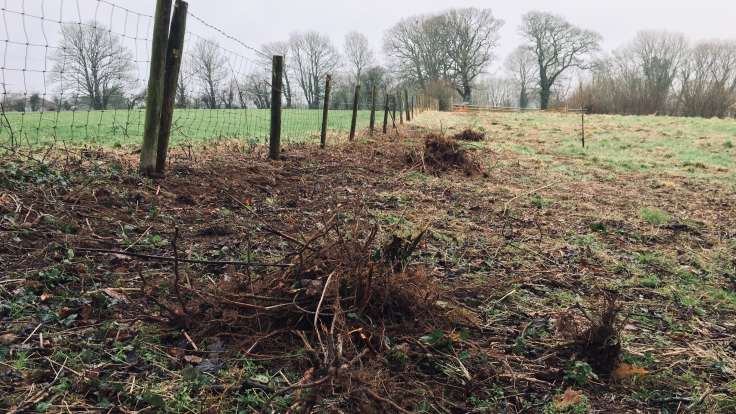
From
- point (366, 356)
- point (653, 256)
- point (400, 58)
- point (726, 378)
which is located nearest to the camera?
point (366, 356)

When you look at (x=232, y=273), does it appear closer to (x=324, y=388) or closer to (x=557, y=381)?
(x=324, y=388)

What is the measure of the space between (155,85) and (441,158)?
5300 mm

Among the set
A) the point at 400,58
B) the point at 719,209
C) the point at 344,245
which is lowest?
the point at 344,245

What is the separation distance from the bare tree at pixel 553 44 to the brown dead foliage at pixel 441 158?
5457 centimetres

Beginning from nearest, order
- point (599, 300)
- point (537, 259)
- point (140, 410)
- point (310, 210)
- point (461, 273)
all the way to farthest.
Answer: point (140, 410), point (599, 300), point (461, 273), point (537, 259), point (310, 210)

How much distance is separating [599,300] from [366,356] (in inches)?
82.9

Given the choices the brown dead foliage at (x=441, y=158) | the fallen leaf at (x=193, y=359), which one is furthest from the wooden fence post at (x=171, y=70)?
the brown dead foliage at (x=441, y=158)

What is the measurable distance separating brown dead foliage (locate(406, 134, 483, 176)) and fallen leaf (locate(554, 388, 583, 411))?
6.35m

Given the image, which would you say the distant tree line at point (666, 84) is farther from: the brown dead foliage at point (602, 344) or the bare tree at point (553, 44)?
the brown dead foliage at point (602, 344)

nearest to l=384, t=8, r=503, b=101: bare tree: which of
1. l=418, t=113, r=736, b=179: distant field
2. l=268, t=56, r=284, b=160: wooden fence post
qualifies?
l=418, t=113, r=736, b=179: distant field

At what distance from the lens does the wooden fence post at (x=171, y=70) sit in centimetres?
533

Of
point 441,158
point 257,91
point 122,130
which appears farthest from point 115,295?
point 122,130

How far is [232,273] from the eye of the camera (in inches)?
116

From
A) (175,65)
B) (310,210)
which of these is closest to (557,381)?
(310,210)
